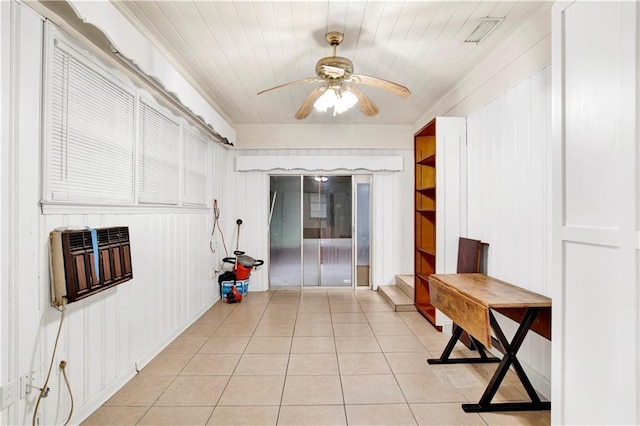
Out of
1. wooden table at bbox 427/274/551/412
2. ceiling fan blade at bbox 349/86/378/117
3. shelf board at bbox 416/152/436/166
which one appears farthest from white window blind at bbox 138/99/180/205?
shelf board at bbox 416/152/436/166

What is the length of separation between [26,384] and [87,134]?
1.39 metres

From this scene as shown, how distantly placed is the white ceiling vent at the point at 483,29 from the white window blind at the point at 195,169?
292cm

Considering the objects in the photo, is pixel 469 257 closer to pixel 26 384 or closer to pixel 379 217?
pixel 379 217

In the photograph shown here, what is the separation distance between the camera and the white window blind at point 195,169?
3500 millimetres

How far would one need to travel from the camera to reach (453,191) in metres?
3.28

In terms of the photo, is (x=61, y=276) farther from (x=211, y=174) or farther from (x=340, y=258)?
(x=340, y=258)

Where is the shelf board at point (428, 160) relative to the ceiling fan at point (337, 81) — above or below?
below

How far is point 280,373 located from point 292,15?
269 centimetres

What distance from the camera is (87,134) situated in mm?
1944

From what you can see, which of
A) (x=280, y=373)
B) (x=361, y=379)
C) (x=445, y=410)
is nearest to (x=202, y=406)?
(x=280, y=373)

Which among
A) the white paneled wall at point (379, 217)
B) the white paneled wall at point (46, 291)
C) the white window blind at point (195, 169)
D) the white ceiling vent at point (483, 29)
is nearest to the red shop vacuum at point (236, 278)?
the white paneled wall at point (379, 217)

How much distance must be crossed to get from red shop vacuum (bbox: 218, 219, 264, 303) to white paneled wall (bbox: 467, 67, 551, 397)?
9.94 feet

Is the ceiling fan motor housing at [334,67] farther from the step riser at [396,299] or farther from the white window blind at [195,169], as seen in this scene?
the step riser at [396,299]

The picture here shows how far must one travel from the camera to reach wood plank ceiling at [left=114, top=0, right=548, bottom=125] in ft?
7.02
